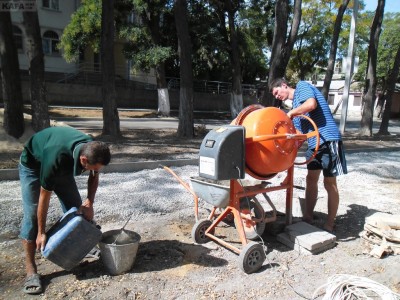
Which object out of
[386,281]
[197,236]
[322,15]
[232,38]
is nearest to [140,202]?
[197,236]

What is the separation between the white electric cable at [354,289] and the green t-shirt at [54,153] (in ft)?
7.52

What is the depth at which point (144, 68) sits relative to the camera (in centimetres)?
1922

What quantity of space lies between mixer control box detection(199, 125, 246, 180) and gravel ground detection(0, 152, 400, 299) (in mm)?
931

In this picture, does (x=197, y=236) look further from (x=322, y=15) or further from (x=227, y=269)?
(x=322, y=15)

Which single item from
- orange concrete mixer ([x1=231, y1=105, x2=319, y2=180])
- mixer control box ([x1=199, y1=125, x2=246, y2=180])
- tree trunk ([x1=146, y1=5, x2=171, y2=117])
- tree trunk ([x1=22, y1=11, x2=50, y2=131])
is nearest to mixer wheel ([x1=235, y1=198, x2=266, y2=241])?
orange concrete mixer ([x1=231, y1=105, x2=319, y2=180])

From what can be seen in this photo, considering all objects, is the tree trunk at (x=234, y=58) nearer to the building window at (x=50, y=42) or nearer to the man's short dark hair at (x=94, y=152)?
the building window at (x=50, y=42)

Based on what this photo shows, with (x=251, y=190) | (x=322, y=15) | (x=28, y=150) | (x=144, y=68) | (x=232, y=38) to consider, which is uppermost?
(x=322, y=15)

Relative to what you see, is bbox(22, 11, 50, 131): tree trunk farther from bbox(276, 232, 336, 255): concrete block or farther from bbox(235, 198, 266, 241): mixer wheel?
bbox(276, 232, 336, 255): concrete block

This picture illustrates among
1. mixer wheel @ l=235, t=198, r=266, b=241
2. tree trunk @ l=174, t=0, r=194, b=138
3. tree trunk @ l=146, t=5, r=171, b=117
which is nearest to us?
mixer wheel @ l=235, t=198, r=266, b=241

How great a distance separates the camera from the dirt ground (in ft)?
10.1

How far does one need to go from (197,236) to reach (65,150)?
5.96 ft

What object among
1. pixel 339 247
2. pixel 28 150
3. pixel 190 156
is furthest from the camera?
pixel 190 156

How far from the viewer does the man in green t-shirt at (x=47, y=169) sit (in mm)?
2758

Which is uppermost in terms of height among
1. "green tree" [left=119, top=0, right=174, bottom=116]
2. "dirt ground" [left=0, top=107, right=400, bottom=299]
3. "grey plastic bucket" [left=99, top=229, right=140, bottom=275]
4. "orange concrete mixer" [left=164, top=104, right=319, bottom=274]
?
"green tree" [left=119, top=0, right=174, bottom=116]
